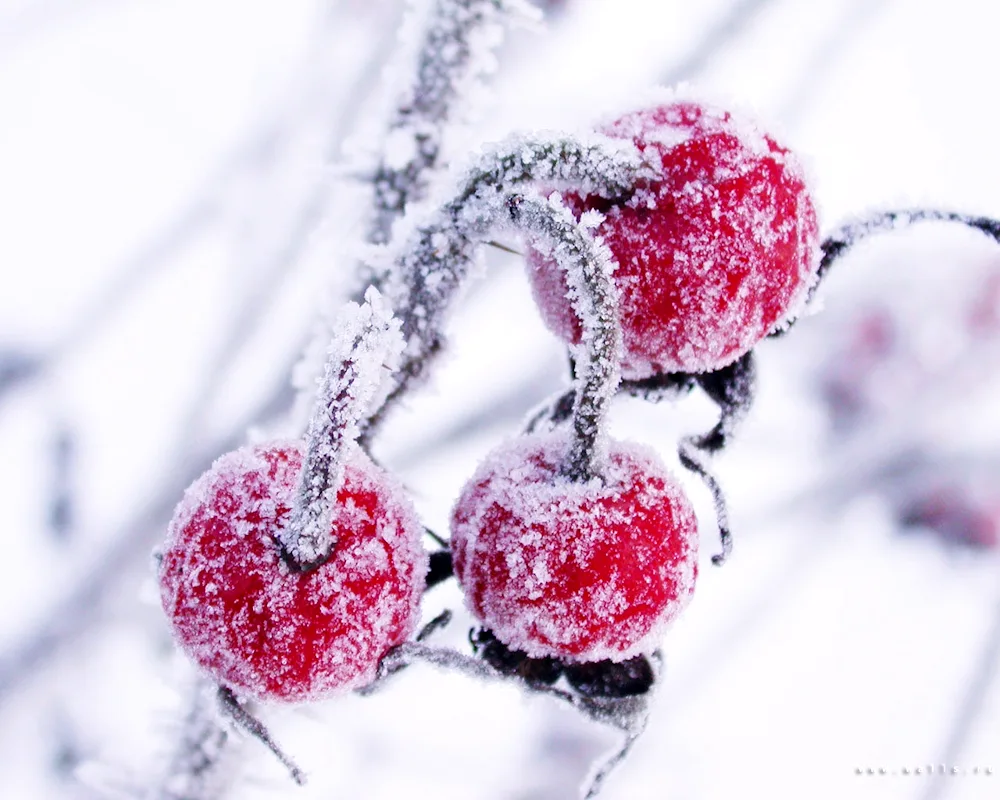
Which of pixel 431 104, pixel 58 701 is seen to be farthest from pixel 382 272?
pixel 58 701

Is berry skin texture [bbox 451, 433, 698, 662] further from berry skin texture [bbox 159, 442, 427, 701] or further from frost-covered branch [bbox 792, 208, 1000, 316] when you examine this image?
frost-covered branch [bbox 792, 208, 1000, 316]

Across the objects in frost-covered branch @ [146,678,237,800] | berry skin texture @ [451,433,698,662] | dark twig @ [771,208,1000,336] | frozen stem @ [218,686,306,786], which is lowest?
frost-covered branch @ [146,678,237,800]

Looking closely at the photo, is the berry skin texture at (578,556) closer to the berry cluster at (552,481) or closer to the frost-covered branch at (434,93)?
the berry cluster at (552,481)

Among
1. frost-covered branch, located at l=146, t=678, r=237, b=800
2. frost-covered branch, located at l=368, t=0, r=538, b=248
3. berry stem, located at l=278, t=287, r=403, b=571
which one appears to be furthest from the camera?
frost-covered branch, located at l=146, t=678, r=237, b=800

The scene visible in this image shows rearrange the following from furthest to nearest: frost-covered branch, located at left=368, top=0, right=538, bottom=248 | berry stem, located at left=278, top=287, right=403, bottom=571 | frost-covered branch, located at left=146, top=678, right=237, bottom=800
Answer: frost-covered branch, located at left=146, top=678, right=237, bottom=800 → frost-covered branch, located at left=368, top=0, right=538, bottom=248 → berry stem, located at left=278, top=287, right=403, bottom=571

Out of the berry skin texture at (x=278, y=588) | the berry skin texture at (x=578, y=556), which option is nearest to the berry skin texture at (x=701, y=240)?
the berry skin texture at (x=578, y=556)

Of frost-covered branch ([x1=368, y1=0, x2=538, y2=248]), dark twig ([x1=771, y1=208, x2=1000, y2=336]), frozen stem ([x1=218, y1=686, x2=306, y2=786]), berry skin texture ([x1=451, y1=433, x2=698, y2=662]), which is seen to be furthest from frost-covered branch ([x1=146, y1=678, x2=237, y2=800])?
dark twig ([x1=771, y1=208, x2=1000, y2=336])
